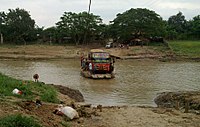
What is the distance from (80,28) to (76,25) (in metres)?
0.90

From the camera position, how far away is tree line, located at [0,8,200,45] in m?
51.9

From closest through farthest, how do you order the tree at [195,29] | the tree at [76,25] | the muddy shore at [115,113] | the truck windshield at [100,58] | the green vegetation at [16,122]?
1. the green vegetation at [16,122]
2. the muddy shore at [115,113]
3. the truck windshield at [100,58]
4. the tree at [76,25]
5. the tree at [195,29]

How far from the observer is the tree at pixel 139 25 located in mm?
51250

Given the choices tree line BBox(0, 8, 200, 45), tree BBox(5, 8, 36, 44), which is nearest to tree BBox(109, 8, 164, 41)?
tree line BBox(0, 8, 200, 45)

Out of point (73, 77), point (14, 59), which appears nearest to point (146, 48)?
point (14, 59)

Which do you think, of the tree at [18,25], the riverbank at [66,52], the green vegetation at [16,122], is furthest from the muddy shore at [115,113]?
the tree at [18,25]

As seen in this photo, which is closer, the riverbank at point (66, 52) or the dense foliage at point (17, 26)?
the riverbank at point (66, 52)

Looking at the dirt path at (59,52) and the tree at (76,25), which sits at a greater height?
the tree at (76,25)

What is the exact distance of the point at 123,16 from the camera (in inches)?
Answer: 2121

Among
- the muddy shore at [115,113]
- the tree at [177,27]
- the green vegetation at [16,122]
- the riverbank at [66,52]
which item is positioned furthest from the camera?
the tree at [177,27]

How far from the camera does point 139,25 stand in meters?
51.3

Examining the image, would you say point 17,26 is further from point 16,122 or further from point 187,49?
point 16,122

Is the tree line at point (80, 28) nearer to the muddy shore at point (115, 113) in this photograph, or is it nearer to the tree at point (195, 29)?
the tree at point (195, 29)

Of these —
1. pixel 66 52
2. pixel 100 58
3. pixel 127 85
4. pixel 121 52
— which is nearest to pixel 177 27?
pixel 121 52
